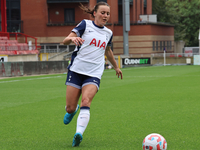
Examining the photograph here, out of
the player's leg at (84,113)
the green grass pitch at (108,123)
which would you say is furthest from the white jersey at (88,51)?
the green grass pitch at (108,123)

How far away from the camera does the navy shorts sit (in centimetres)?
623

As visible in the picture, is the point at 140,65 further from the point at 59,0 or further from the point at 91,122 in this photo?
the point at 91,122

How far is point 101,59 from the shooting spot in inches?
253

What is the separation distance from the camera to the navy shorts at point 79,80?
6234mm

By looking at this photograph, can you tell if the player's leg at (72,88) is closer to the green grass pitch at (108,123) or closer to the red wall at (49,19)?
the green grass pitch at (108,123)

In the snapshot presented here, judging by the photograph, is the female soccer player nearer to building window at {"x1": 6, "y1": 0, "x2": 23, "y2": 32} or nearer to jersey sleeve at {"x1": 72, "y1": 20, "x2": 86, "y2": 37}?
jersey sleeve at {"x1": 72, "y1": 20, "x2": 86, "y2": 37}

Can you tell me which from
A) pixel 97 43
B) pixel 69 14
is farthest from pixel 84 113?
pixel 69 14

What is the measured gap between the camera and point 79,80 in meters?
6.28

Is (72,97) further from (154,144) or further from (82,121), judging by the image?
(154,144)

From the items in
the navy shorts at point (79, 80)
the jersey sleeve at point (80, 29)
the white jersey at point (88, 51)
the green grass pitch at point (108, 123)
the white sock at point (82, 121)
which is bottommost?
the green grass pitch at point (108, 123)

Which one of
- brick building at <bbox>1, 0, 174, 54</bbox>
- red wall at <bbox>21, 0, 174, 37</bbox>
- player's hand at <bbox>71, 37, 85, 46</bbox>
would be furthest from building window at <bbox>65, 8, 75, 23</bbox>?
player's hand at <bbox>71, 37, 85, 46</bbox>

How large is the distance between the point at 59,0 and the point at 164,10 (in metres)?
20.9

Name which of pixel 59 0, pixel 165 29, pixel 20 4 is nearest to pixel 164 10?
pixel 165 29

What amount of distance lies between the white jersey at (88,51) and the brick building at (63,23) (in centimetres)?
4378
